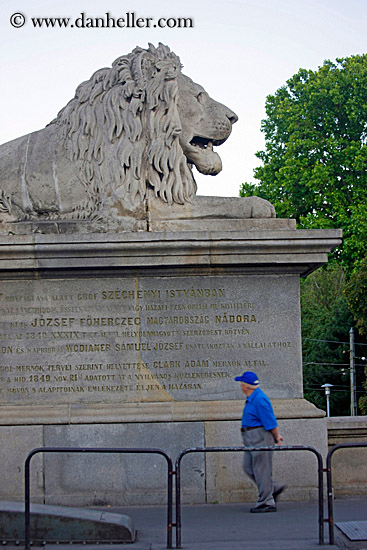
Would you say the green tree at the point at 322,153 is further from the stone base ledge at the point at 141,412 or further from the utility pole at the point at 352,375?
the stone base ledge at the point at 141,412

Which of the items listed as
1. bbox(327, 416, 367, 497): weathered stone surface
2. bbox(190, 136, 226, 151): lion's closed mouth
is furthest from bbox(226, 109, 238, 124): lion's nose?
bbox(327, 416, 367, 497): weathered stone surface

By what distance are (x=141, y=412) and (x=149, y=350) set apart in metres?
0.73

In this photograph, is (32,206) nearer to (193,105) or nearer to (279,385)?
(193,105)

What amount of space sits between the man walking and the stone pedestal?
91cm

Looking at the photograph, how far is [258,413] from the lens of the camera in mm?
8531

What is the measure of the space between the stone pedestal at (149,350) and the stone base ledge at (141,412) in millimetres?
16

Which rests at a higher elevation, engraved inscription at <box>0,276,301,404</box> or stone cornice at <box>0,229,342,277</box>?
stone cornice at <box>0,229,342,277</box>

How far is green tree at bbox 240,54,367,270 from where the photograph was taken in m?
30.0

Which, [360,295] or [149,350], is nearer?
[149,350]

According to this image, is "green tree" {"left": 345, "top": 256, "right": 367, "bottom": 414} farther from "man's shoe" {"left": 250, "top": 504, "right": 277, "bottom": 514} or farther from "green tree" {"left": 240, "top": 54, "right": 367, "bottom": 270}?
"man's shoe" {"left": 250, "top": 504, "right": 277, "bottom": 514}

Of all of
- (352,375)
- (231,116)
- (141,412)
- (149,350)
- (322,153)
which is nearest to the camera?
(141,412)

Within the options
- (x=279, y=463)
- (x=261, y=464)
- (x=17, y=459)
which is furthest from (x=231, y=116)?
(x=17, y=459)

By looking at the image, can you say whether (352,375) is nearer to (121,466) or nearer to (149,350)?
(149,350)

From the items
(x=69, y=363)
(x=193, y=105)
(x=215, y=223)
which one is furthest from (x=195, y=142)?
(x=69, y=363)
